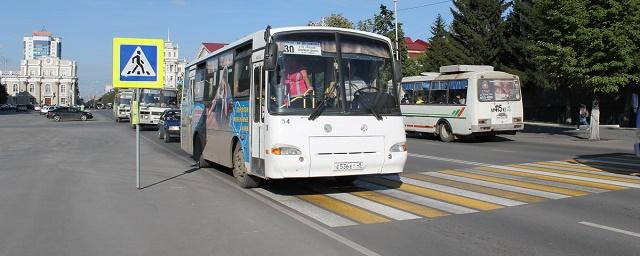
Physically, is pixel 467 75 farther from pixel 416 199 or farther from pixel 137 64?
pixel 137 64

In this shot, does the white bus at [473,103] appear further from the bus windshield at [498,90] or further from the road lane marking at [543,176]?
the road lane marking at [543,176]

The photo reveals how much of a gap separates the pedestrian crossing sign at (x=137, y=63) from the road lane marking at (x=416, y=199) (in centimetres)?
424

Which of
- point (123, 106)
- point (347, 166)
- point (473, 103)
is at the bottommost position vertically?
point (347, 166)

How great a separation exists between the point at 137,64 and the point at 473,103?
15321 millimetres

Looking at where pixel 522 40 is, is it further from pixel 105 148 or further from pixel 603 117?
pixel 105 148

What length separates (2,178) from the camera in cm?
1230

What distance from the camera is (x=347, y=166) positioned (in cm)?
940

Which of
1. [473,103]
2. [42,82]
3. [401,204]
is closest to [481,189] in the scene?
[401,204]

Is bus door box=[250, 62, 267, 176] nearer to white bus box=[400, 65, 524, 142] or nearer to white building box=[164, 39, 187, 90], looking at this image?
white bus box=[400, 65, 524, 142]

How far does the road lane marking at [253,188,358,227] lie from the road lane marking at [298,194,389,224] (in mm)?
142

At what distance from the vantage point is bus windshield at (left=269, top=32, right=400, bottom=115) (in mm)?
9406

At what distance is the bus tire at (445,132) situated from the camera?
24378 millimetres

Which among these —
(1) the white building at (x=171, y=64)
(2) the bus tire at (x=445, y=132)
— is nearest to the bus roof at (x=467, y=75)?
(2) the bus tire at (x=445, y=132)

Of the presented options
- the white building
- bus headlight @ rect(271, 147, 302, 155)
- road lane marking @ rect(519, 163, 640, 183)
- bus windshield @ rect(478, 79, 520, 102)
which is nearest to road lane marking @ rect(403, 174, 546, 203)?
road lane marking @ rect(519, 163, 640, 183)
